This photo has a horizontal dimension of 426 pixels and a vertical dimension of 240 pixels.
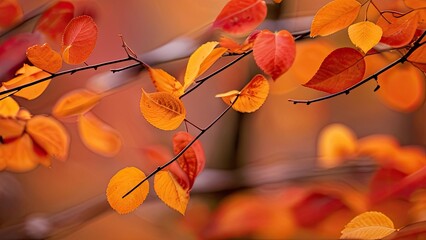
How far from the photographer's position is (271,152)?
1.42 meters

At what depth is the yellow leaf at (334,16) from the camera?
503mm

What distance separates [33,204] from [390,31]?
110 centimetres

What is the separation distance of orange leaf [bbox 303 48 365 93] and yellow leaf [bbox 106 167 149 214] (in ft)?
0.64

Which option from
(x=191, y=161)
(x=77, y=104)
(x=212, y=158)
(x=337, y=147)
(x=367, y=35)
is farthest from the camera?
(x=212, y=158)

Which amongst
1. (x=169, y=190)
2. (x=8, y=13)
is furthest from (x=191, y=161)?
(x=8, y=13)

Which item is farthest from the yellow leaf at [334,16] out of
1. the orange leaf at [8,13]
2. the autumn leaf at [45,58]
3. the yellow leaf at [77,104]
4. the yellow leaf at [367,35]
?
the orange leaf at [8,13]

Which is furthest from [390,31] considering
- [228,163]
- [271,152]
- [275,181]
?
[271,152]

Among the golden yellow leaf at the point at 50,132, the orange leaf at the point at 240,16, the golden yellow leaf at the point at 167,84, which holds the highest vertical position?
the orange leaf at the point at 240,16

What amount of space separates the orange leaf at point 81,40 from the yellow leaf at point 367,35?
245 millimetres

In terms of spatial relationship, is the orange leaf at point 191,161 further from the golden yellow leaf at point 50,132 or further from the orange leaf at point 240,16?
the golden yellow leaf at point 50,132

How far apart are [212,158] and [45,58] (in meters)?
0.85

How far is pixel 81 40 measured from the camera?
1.74 ft

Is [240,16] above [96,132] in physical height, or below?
above

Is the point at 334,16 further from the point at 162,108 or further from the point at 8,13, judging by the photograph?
the point at 8,13
